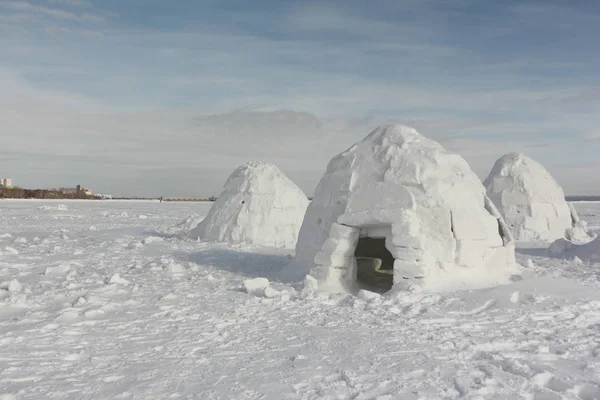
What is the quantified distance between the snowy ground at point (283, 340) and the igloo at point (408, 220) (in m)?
0.54

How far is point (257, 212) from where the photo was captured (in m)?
14.7

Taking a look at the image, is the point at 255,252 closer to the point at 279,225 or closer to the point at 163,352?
the point at 279,225

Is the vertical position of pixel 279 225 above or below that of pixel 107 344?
above

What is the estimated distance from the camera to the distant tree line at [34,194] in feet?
151

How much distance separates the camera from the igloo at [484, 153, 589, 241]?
17031mm

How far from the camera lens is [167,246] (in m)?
13.8

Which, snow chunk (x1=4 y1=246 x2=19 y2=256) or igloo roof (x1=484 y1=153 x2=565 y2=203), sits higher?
igloo roof (x1=484 y1=153 x2=565 y2=203)

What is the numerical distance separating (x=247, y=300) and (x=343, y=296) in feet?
4.33

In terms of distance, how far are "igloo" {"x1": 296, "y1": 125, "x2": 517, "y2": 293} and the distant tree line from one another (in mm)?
44043

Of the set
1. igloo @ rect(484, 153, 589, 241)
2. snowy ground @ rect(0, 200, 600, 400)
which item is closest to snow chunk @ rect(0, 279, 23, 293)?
snowy ground @ rect(0, 200, 600, 400)

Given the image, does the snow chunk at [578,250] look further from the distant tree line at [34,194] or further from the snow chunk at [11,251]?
the distant tree line at [34,194]

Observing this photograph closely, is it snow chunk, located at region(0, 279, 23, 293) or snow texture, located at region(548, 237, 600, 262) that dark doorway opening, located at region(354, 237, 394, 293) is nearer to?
snow texture, located at region(548, 237, 600, 262)

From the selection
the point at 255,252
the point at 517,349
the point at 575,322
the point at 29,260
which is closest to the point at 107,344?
the point at 517,349

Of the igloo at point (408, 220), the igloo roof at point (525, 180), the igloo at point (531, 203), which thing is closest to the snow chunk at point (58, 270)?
the igloo at point (408, 220)
